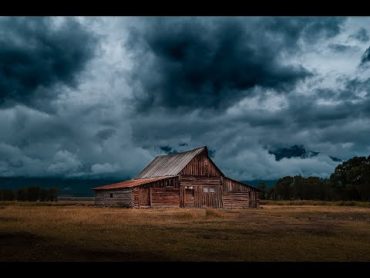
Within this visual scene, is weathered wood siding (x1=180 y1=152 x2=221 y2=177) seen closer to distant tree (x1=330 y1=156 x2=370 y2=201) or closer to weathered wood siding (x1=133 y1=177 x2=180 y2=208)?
weathered wood siding (x1=133 y1=177 x2=180 y2=208)

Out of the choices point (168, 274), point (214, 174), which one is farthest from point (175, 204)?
point (168, 274)

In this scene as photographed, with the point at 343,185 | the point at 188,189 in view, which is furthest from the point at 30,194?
the point at 343,185

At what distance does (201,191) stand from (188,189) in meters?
1.69

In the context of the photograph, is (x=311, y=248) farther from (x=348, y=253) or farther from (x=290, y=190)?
(x=290, y=190)

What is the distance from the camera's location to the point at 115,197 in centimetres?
5053

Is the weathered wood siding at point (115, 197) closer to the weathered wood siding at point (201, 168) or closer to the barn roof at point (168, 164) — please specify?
the barn roof at point (168, 164)

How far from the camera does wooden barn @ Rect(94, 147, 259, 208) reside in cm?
4578

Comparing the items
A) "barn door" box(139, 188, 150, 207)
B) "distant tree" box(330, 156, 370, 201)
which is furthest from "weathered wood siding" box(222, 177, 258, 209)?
"distant tree" box(330, 156, 370, 201)

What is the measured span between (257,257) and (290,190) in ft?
363

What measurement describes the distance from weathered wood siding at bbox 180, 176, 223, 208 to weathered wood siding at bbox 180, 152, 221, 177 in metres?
0.45

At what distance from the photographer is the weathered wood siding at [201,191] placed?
48.1 m

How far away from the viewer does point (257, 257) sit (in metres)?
11.9
